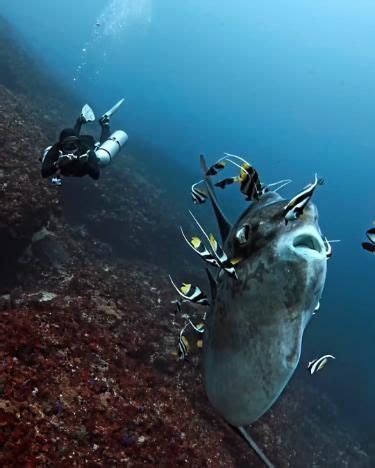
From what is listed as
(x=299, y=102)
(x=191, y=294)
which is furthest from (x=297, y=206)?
(x=299, y=102)

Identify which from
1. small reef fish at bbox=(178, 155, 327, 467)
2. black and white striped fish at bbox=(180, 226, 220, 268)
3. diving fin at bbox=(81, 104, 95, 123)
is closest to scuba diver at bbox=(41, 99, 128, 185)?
diving fin at bbox=(81, 104, 95, 123)

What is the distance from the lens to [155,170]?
30.2 metres

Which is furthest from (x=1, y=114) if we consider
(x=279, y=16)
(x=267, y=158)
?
(x=279, y=16)

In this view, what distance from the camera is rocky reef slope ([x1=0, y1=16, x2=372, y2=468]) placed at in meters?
3.56

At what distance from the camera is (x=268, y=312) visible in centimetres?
162

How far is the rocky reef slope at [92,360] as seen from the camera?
11.7ft

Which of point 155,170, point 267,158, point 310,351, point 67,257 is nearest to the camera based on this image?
point 67,257

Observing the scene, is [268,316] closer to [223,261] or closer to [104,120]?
[223,261]

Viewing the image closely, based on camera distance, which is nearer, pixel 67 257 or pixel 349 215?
pixel 67 257

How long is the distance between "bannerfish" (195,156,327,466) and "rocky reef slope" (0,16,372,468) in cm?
216

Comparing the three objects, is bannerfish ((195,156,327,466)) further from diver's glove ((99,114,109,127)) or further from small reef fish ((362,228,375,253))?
diver's glove ((99,114,109,127))

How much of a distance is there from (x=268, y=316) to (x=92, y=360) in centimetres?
350

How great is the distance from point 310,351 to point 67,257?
17.6m

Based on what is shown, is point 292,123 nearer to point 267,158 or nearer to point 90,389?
point 267,158
